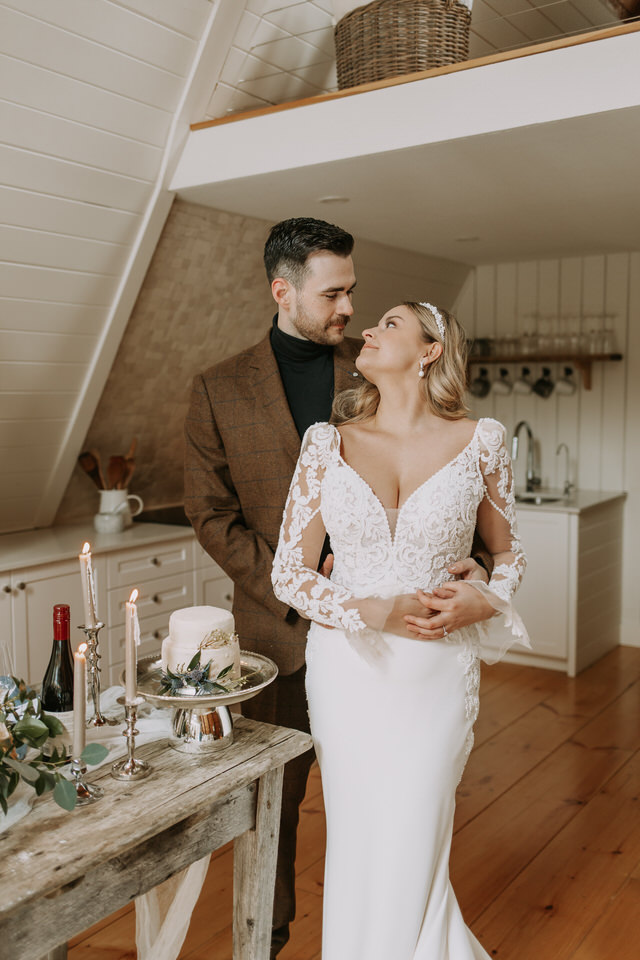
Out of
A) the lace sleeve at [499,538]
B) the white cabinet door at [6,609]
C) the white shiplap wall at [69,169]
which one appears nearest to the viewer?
the lace sleeve at [499,538]

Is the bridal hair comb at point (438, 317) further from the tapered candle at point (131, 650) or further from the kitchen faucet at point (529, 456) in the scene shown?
the kitchen faucet at point (529, 456)

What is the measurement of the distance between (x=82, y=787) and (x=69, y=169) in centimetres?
214

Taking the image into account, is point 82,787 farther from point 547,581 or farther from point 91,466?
point 547,581

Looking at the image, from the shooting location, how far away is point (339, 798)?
186 centimetres

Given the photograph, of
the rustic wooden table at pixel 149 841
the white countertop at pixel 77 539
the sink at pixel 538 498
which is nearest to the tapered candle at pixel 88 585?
the rustic wooden table at pixel 149 841

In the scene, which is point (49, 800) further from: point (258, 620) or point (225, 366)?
point (225, 366)

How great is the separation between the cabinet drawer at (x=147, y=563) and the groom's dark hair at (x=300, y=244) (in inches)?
77.6

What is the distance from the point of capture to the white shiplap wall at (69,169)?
2.61 metres

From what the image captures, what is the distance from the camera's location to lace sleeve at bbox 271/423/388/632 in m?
1.82

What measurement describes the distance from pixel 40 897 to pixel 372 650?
79cm

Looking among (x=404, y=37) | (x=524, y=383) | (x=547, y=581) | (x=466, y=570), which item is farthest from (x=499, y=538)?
(x=524, y=383)

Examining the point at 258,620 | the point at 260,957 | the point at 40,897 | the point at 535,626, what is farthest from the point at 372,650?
the point at 535,626

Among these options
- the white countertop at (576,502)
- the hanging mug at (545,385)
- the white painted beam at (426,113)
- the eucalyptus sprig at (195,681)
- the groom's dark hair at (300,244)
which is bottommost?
the eucalyptus sprig at (195,681)

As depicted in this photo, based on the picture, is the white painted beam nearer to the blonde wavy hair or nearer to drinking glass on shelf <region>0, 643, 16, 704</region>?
the blonde wavy hair
